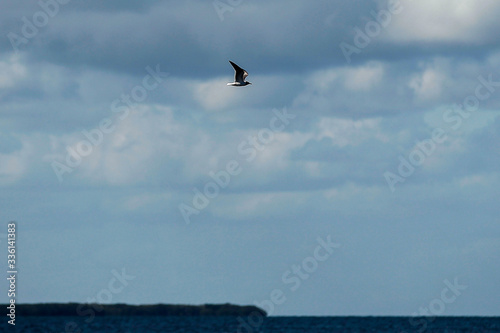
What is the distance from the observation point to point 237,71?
64312mm

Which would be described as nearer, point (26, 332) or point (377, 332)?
point (26, 332)

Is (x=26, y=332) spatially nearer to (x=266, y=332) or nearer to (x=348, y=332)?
(x=266, y=332)

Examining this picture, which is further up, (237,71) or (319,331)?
(237,71)

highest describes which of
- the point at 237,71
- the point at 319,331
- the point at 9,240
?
the point at 237,71

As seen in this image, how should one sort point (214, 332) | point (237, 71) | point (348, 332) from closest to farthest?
point (237, 71)
point (214, 332)
point (348, 332)

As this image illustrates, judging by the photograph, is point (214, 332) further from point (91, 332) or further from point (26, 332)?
point (26, 332)

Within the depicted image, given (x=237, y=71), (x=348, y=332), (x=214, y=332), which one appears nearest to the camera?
(x=237, y=71)

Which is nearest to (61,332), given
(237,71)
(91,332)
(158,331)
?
(91,332)

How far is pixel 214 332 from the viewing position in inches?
5118

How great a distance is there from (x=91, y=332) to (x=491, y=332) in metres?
54.4

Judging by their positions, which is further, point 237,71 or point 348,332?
point 348,332

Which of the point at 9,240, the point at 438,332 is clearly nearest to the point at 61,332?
the point at 438,332

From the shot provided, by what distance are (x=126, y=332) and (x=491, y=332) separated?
1954 inches

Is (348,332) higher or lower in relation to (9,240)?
lower
